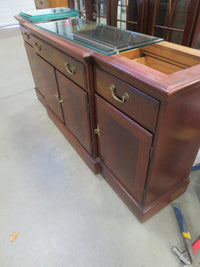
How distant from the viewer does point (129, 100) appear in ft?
2.51

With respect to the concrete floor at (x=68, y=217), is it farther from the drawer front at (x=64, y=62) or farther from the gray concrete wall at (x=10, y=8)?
the gray concrete wall at (x=10, y=8)

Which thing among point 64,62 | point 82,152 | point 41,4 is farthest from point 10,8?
point 82,152

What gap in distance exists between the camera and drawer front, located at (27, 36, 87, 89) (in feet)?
3.29

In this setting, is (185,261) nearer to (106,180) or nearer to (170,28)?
(106,180)

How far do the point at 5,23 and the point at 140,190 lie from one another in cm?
532

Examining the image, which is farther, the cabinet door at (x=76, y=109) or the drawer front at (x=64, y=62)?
the cabinet door at (x=76, y=109)

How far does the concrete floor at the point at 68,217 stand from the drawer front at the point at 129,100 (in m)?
0.67

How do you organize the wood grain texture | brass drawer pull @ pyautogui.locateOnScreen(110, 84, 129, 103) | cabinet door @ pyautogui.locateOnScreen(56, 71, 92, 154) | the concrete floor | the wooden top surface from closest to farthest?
1. the wooden top surface
2. brass drawer pull @ pyautogui.locateOnScreen(110, 84, 129, 103)
3. the concrete floor
4. cabinet door @ pyautogui.locateOnScreen(56, 71, 92, 154)
5. the wood grain texture

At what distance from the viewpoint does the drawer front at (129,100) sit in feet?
2.24

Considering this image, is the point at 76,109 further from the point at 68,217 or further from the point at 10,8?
the point at 10,8

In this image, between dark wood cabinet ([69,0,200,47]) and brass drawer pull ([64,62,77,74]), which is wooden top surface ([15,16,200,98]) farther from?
dark wood cabinet ([69,0,200,47])

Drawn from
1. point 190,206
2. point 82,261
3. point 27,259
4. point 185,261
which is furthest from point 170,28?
point 27,259

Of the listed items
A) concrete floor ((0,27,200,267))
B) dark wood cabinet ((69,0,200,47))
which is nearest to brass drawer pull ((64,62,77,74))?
dark wood cabinet ((69,0,200,47))

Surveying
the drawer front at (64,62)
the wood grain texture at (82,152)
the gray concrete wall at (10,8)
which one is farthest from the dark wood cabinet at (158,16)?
the gray concrete wall at (10,8)
